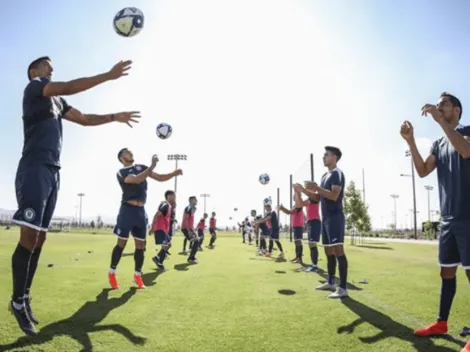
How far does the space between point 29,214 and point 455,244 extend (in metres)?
4.82

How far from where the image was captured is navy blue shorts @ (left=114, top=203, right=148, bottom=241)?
22.0 ft

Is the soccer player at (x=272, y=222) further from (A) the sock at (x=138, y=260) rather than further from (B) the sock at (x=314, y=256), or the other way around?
(A) the sock at (x=138, y=260)

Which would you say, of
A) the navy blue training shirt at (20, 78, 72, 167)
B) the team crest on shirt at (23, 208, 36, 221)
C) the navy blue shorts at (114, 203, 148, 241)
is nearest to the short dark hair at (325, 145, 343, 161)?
the navy blue shorts at (114, 203, 148, 241)

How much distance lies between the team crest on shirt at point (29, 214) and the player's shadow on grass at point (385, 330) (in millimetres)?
3740

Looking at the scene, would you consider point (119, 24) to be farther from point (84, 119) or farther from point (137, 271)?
point (137, 271)

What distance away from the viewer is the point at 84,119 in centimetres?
467

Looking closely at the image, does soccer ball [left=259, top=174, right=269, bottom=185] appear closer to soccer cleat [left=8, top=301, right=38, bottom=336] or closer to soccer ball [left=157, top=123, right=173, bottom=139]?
soccer ball [left=157, top=123, right=173, bottom=139]

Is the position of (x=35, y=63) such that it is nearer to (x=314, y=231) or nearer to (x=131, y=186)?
(x=131, y=186)

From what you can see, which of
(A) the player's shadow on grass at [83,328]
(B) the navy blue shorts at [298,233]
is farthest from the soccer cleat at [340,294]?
(B) the navy blue shorts at [298,233]

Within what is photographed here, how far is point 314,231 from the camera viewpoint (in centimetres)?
1104

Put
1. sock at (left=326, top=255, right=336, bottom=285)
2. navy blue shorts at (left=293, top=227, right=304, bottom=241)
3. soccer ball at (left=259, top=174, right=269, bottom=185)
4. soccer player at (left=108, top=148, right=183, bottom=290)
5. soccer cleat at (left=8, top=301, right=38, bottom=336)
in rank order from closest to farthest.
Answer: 1. soccer cleat at (left=8, top=301, right=38, bottom=336)
2. soccer player at (left=108, top=148, right=183, bottom=290)
3. sock at (left=326, top=255, right=336, bottom=285)
4. navy blue shorts at (left=293, top=227, right=304, bottom=241)
5. soccer ball at (left=259, top=174, right=269, bottom=185)

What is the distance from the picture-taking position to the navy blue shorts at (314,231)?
11.0 metres

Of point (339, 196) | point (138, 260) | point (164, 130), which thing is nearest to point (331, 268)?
point (339, 196)

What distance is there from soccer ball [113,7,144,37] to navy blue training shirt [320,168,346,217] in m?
4.72
